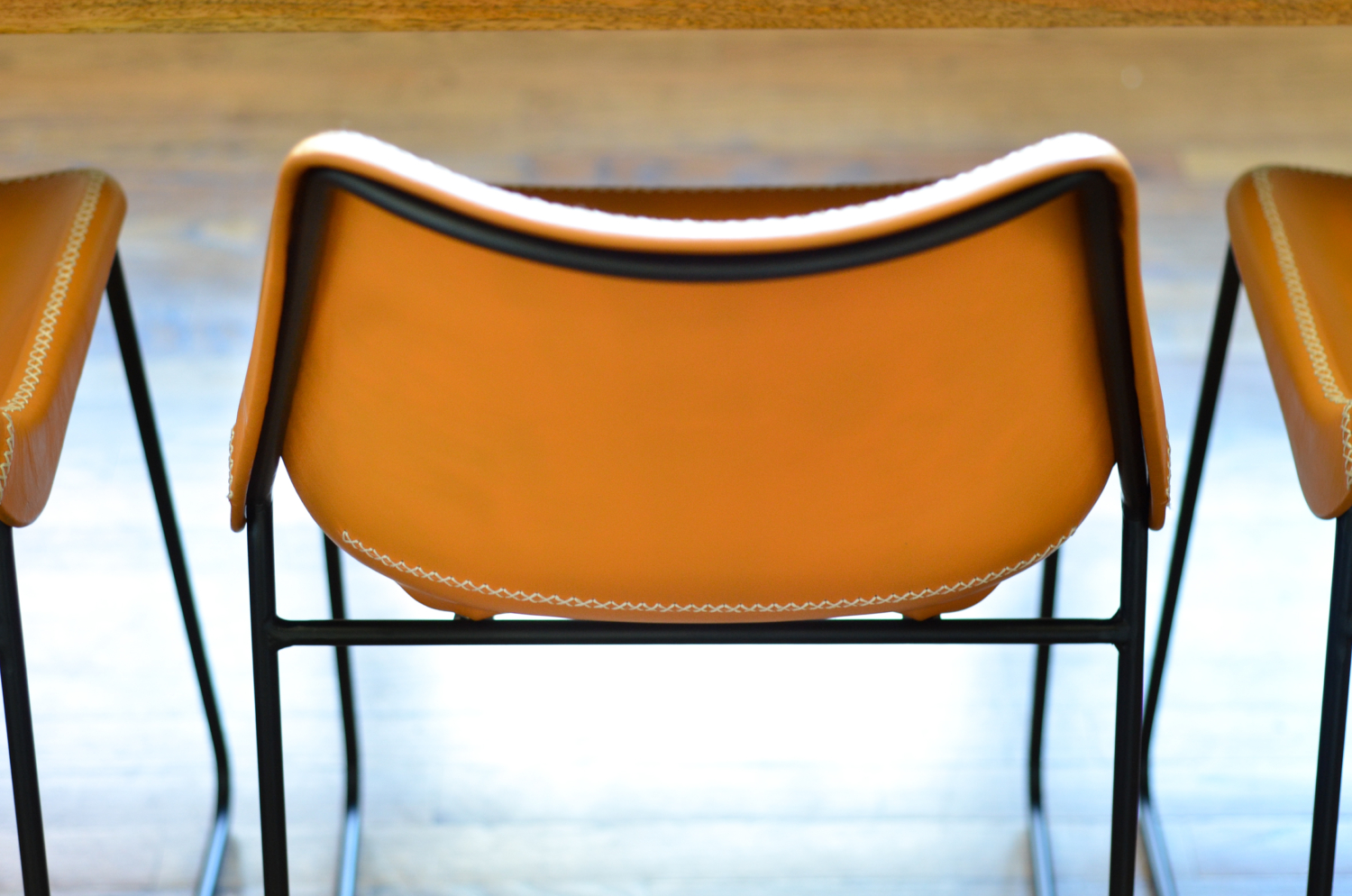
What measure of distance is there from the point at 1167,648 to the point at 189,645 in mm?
843

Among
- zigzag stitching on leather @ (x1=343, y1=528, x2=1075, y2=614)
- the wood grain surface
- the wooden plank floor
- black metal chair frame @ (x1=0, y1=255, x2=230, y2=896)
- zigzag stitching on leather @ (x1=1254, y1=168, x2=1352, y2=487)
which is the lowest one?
the wooden plank floor

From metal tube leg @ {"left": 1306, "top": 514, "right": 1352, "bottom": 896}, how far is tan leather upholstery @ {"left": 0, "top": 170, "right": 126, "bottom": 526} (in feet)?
2.47

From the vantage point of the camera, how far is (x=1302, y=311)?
88 centimetres

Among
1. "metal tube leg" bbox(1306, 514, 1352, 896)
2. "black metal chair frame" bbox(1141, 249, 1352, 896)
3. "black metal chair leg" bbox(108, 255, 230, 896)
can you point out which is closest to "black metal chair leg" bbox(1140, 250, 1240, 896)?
"black metal chair frame" bbox(1141, 249, 1352, 896)

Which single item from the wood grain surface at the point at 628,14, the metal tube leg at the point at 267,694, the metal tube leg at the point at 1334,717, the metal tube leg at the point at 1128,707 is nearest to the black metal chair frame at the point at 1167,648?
the metal tube leg at the point at 1334,717

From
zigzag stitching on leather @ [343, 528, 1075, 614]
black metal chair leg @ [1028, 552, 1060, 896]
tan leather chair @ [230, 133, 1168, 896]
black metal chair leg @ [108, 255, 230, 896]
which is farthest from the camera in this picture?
→ black metal chair leg @ [1028, 552, 1060, 896]

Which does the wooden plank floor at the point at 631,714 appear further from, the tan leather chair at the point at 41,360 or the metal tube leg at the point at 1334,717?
the metal tube leg at the point at 1334,717

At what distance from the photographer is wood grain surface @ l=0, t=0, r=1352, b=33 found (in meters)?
0.76

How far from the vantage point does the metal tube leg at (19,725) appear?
791 millimetres

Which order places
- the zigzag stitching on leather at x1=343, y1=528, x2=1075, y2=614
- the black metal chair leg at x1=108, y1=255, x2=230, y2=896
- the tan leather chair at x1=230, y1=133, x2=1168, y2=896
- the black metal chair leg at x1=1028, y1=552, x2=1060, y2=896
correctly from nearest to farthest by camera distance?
the tan leather chair at x1=230, y1=133, x2=1168, y2=896 < the zigzag stitching on leather at x1=343, y1=528, x2=1075, y2=614 < the black metal chair leg at x1=108, y1=255, x2=230, y2=896 < the black metal chair leg at x1=1028, y1=552, x2=1060, y2=896

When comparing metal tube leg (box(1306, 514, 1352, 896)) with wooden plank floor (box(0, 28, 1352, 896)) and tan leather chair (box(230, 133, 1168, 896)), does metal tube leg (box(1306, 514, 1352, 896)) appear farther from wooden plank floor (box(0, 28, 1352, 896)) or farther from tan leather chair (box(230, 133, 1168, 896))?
wooden plank floor (box(0, 28, 1352, 896))

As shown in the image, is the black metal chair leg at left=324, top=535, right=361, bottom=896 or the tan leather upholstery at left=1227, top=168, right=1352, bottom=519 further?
the black metal chair leg at left=324, top=535, right=361, bottom=896

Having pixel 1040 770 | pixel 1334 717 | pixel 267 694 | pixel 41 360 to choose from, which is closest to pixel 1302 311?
pixel 1334 717

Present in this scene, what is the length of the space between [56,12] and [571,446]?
0.41m
